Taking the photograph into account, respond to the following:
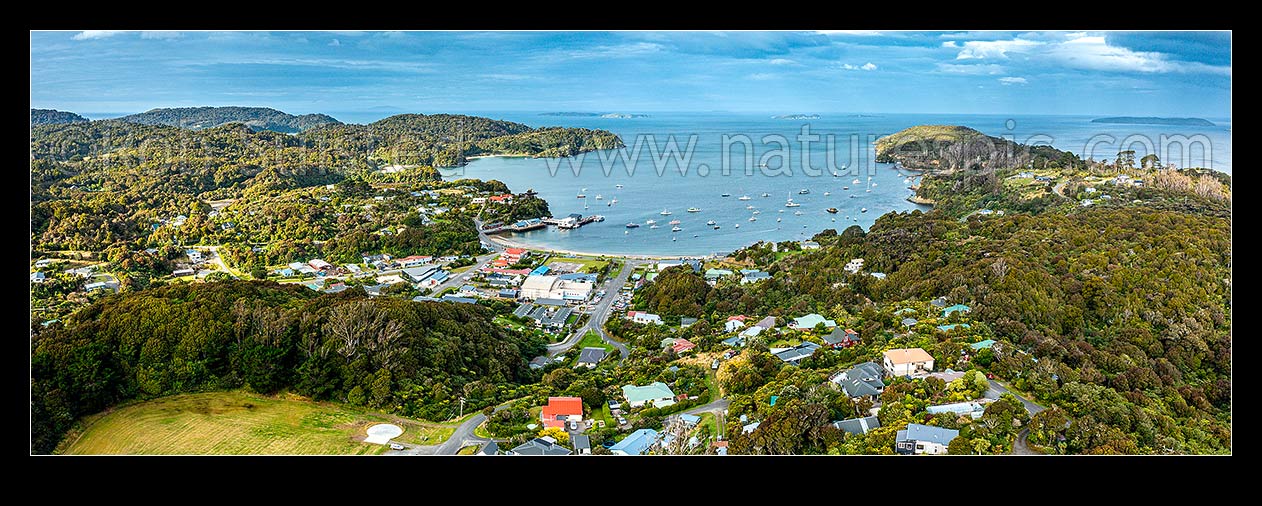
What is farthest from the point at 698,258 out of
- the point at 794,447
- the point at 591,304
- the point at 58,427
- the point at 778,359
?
the point at 58,427

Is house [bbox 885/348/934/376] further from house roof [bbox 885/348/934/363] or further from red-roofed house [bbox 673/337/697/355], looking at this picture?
red-roofed house [bbox 673/337/697/355]

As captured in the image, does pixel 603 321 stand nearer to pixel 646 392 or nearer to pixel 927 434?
pixel 646 392

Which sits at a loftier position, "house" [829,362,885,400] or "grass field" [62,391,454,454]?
"house" [829,362,885,400]

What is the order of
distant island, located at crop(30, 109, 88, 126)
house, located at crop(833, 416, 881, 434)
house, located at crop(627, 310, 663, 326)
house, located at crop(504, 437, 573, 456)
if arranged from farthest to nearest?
distant island, located at crop(30, 109, 88, 126) → house, located at crop(627, 310, 663, 326) → house, located at crop(833, 416, 881, 434) → house, located at crop(504, 437, 573, 456)

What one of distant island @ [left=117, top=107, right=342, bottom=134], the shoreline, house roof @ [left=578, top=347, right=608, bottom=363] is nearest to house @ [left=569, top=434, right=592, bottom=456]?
house roof @ [left=578, top=347, right=608, bottom=363]

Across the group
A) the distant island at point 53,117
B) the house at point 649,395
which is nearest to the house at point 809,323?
the house at point 649,395

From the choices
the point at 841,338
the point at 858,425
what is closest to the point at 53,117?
the point at 841,338

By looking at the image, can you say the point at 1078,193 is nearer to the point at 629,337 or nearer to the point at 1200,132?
the point at 1200,132
